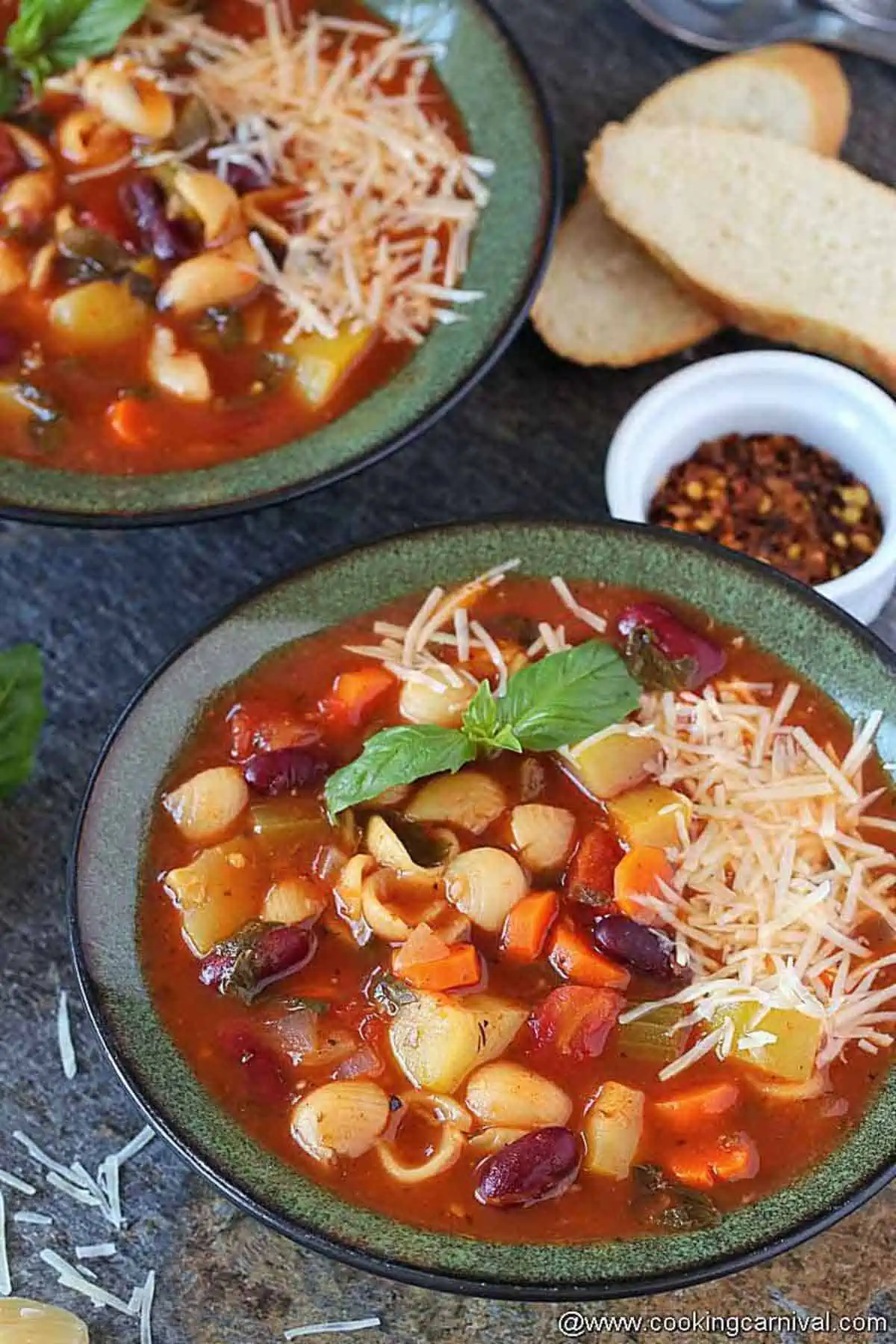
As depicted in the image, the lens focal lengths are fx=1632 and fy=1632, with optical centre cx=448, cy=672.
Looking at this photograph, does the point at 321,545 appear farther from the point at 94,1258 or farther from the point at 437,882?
the point at 94,1258

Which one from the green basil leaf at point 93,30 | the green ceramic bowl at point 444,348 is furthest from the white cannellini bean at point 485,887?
the green basil leaf at point 93,30

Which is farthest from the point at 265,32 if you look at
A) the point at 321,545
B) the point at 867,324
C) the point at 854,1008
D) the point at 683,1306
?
the point at 683,1306

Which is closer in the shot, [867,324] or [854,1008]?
[854,1008]

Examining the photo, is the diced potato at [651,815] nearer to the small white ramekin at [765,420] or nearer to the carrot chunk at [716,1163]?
the carrot chunk at [716,1163]

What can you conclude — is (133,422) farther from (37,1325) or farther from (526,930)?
(37,1325)

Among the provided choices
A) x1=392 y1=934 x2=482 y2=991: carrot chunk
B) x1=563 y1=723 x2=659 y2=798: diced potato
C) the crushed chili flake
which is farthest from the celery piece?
the crushed chili flake

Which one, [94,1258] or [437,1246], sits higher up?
[437,1246]
